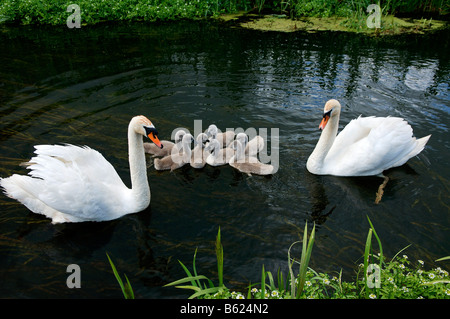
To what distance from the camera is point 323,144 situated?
234 inches

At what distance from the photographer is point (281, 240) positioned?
4836 mm

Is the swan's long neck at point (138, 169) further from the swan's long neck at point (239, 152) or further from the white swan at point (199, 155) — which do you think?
the swan's long neck at point (239, 152)

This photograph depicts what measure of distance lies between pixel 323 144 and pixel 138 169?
3.17 meters

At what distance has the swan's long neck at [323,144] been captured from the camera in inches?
232

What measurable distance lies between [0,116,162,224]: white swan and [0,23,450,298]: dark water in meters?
0.24

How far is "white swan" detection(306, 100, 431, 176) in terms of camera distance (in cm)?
579

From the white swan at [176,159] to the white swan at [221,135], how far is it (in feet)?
1.87

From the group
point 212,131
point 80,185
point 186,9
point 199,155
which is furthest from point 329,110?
point 186,9

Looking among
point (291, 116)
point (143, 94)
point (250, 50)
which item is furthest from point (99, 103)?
point (250, 50)

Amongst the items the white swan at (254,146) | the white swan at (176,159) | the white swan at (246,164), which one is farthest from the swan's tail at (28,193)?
the white swan at (254,146)

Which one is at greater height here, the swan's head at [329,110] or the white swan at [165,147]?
the swan's head at [329,110]

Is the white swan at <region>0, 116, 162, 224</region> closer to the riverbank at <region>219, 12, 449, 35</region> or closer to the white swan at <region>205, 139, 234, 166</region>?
the white swan at <region>205, 139, 234, 166</region>

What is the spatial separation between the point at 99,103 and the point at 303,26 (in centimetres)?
933

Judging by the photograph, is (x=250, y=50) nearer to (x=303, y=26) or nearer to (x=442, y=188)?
(x=303, y=26)
